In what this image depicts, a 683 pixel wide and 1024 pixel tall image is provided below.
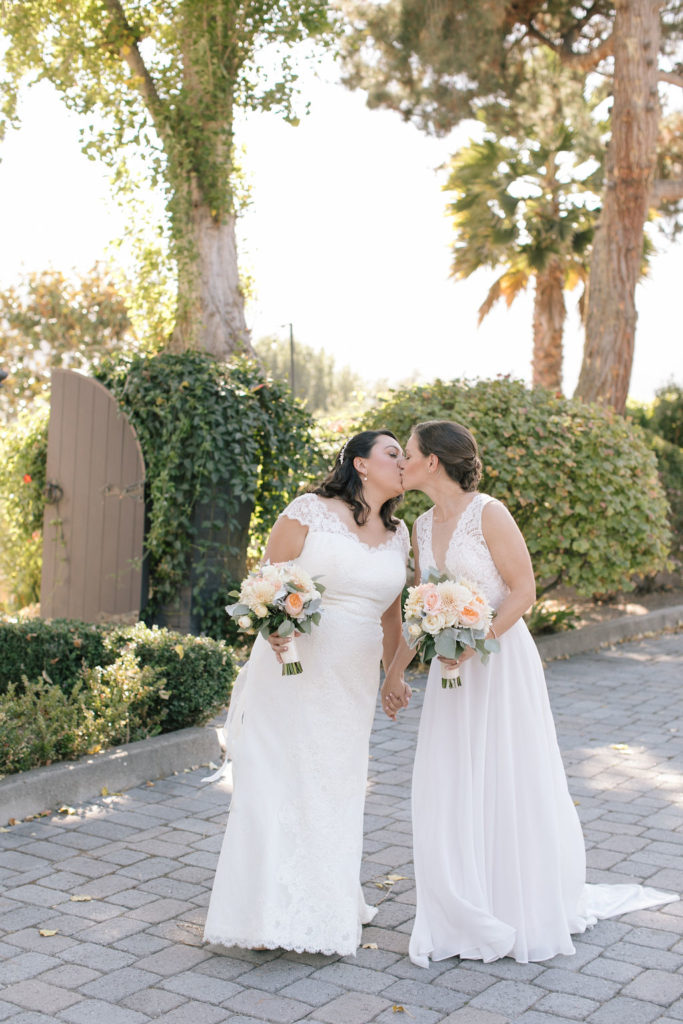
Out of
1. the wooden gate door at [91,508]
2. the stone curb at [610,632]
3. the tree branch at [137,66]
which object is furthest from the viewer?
the tree branch at [137,66]

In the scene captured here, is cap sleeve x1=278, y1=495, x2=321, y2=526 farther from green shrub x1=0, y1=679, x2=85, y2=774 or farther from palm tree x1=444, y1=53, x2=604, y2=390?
palm tree x1=444, y1=53, x2=604, y2=390

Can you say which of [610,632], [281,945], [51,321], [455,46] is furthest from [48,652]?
[51,321]

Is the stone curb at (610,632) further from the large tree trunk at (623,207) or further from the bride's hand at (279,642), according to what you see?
the bride's hand at (279,642)

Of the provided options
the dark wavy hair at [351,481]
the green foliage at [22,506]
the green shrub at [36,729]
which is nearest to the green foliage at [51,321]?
the green foliage at [22,506]

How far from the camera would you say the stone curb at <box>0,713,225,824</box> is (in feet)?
17.5

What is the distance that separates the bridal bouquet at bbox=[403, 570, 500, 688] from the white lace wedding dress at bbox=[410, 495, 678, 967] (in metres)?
0.32

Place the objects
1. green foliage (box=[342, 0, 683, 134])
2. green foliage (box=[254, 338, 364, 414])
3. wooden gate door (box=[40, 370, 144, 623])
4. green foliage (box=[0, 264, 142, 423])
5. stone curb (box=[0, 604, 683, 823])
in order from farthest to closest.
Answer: green foliage (box=[254, 338, 364, 414]), green foliage (box=[0, 264, 142, 423]), green foliage (box=[342, 0, 683, 134]), wooden gate door (box=[40, 370, 144, 623]), stone curb (box=[0, 604, 683, 823])

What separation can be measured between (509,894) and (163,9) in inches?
350

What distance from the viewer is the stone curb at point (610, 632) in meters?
10.1

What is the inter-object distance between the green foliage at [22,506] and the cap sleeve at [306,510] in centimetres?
631

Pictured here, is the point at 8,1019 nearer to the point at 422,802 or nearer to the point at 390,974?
the point at 390,974

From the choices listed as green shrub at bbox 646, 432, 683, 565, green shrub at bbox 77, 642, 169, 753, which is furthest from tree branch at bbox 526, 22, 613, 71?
green shrub at bbox 77, 642, 169, 753

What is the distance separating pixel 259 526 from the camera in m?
9.43

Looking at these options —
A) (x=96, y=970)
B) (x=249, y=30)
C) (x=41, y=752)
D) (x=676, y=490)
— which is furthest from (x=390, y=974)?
(x=676, y=490)
